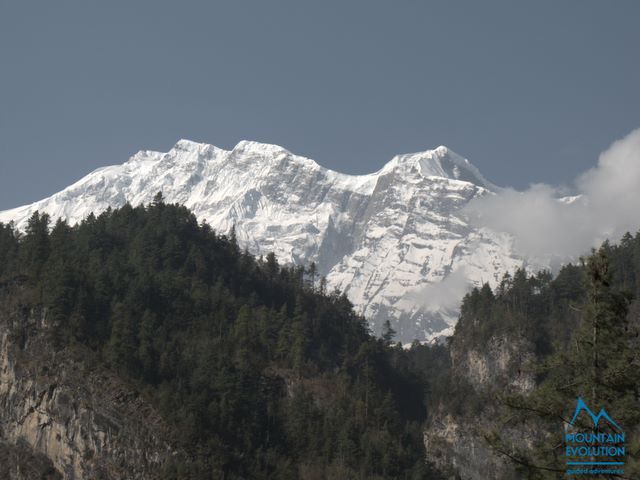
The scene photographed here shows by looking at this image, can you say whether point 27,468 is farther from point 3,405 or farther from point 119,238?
point 119,238

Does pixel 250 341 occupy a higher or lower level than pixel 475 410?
higher

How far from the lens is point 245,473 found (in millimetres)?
99562

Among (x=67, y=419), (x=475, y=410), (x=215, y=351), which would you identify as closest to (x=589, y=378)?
(x=67, y=419)

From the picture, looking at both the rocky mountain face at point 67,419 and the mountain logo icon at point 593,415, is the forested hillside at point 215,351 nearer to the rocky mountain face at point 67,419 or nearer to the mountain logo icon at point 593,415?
the rocky mountain face at point 67,419

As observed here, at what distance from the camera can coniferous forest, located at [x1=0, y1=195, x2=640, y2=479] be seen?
10406cm

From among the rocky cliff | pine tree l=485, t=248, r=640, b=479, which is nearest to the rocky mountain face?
the rocky cliff

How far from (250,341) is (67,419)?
2748 cm

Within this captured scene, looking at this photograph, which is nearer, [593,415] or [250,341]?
[593,415]

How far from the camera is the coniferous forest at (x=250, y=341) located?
→ 104 meters

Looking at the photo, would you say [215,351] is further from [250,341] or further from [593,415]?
[593,415]

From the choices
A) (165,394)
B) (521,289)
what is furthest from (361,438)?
(521,289)

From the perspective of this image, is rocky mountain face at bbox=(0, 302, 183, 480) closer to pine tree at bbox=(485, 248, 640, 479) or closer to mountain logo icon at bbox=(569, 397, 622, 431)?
pine tree at bbox=(485, 248, 640, 479)

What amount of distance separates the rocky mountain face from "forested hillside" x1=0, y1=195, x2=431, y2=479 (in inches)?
57.5

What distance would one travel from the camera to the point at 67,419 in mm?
102125
